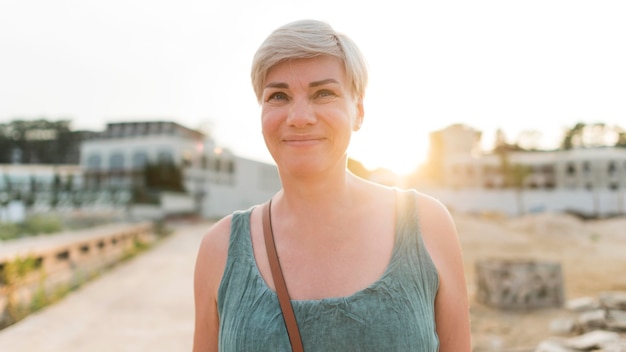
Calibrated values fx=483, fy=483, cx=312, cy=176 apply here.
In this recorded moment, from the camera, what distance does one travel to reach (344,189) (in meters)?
1.51

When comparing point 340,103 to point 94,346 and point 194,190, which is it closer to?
point 94,346

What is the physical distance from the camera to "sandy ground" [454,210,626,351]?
20.7 ft

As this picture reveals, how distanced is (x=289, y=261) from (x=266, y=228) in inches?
5.4

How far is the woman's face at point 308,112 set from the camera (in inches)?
52.3

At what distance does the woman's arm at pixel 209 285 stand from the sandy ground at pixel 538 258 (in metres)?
3.73

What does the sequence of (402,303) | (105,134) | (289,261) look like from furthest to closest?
(105,134) → (289,261) → (402,303)

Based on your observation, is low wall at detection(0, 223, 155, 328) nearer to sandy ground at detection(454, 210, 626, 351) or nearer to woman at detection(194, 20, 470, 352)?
woman at detection(194, 20, 470, 352)

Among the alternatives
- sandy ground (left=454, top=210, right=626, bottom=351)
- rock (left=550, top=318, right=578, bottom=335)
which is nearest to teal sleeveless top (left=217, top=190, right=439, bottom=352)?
sandy ground (left=454, top=210, right=626, bottom=351)

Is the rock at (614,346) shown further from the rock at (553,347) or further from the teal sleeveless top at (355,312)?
the teal sleeveless top at (355,312)

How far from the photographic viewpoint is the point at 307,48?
131 centimetres

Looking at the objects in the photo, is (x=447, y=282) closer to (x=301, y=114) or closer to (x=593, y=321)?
(x=301, y=114)

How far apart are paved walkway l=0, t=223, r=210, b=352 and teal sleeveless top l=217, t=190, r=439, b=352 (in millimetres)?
3578

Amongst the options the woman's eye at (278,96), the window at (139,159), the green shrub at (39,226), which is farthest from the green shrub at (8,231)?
the window at (139,159)

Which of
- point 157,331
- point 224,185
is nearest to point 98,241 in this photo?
point 157,331
